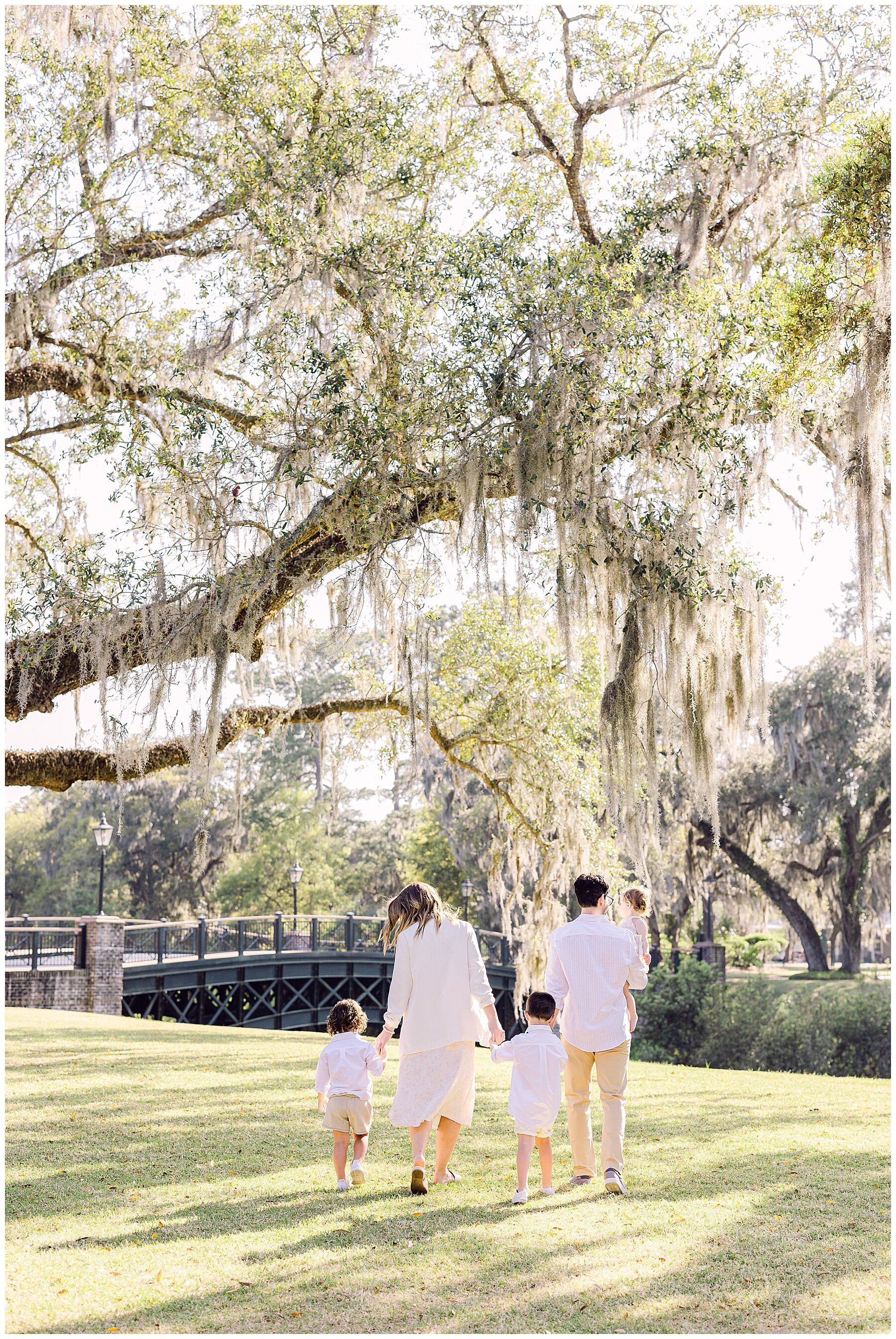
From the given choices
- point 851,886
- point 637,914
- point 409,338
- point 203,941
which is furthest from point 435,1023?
point 851,886

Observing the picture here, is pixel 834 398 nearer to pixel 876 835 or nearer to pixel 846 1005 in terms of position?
pixel 846 1005

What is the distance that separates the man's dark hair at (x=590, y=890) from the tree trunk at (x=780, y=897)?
20.4 m

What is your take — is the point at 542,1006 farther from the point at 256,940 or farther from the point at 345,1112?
the point at 256,940

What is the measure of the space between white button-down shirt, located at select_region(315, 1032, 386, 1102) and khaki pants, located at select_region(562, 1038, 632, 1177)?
82cm

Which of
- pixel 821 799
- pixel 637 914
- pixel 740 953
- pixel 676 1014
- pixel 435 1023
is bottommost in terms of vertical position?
pixel 740 953

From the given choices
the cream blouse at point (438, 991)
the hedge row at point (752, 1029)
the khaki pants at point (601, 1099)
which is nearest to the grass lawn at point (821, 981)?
the hedge row at point (752, 1029)

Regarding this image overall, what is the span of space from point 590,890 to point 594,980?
38 cm

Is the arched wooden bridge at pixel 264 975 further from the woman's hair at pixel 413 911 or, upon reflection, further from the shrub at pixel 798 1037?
the woman's hair at pixel 413 911

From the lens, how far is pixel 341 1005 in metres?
4.80

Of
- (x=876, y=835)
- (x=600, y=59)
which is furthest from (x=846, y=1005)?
(x=600, y=59)

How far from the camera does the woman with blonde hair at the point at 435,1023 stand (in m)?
4.43

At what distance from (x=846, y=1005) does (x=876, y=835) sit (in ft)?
24.1

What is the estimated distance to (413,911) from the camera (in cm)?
457

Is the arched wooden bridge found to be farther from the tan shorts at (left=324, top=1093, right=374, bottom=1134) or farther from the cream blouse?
the cream blouse
